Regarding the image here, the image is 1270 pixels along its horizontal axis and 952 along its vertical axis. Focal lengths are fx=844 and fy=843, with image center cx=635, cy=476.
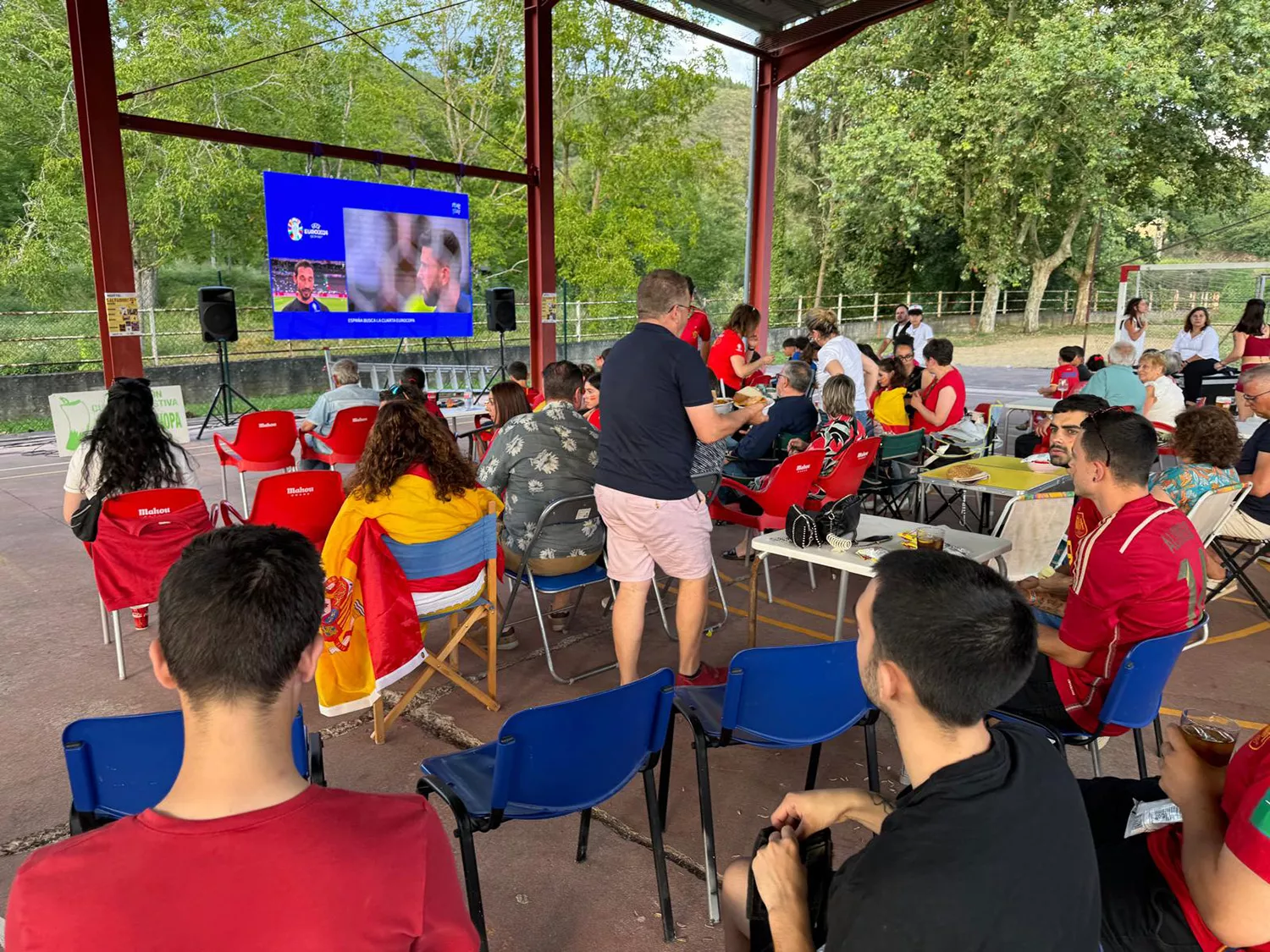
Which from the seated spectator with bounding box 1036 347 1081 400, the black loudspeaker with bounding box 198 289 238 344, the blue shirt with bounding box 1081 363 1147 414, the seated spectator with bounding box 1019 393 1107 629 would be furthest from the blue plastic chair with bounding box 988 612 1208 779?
the black loudspeaker with bounding box 198 289 238 344

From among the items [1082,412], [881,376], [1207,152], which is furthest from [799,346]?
[1207,152]

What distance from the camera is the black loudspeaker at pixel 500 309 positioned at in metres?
10.6

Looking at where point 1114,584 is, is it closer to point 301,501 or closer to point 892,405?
point 301,501

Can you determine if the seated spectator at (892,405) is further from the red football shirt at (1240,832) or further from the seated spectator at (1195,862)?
the red football shirt at (1240,832)

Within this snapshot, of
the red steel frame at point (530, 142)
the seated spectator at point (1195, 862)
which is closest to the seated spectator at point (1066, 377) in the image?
the red steel frame at point (530, 142)

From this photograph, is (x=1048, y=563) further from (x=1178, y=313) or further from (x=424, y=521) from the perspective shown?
(x=1178, y=313)

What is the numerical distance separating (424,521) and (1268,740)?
2548 millimetres

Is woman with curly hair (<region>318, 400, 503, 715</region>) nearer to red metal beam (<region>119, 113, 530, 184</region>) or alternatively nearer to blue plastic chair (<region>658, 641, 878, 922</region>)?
blue plastic chair (<region>658, 641, 878, 922</region>)

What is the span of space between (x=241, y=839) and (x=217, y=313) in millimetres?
8876

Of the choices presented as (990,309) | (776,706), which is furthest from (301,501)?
(990,309)

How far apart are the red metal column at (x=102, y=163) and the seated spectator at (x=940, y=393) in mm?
6071

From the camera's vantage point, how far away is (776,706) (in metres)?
2.23

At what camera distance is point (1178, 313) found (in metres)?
23.1

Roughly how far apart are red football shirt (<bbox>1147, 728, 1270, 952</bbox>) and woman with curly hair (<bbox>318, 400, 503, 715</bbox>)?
2.27 m
